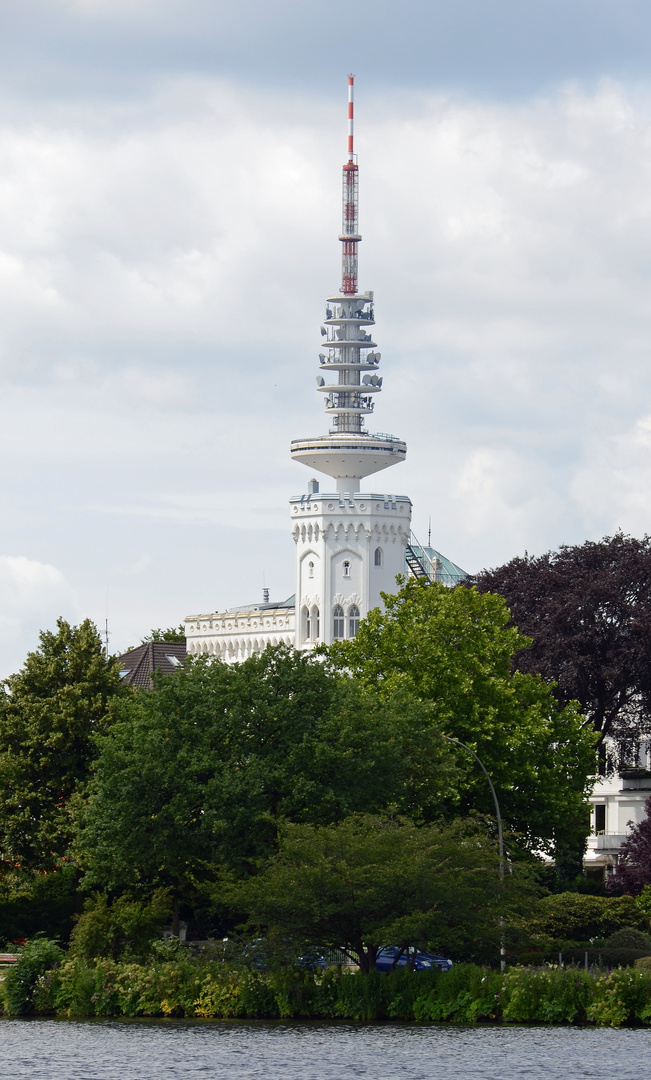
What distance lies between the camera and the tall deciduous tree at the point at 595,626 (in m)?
93.1

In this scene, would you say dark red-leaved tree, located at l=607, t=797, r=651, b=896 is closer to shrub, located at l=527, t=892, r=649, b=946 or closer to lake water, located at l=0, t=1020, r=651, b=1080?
shrub, located at l=527, t=892, r=649, b=946

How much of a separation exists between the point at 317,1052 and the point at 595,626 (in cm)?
4669

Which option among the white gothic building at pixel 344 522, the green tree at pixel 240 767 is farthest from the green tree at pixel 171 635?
the green tree at pixel 240 767

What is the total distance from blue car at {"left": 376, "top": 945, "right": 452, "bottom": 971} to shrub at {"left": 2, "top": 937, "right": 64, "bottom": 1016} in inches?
382

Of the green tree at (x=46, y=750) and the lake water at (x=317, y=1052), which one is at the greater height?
the green tree at (x=46, y=750)

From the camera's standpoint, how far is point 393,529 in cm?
15825

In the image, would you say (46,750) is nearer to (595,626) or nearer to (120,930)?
(120,930)

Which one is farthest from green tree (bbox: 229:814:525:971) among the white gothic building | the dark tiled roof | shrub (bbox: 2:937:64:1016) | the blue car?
the white gothic building

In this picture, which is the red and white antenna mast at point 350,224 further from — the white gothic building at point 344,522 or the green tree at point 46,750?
the green tree at point 46,750

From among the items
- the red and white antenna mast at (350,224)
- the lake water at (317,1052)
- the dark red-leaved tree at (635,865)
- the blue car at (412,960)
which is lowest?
the lake water at (317,1052)

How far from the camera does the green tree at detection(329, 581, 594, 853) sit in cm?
7325

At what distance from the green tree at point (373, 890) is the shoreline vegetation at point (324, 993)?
1.26 m

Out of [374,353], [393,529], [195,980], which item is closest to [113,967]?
[195,980]

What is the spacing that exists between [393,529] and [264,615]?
15699 millimetres
